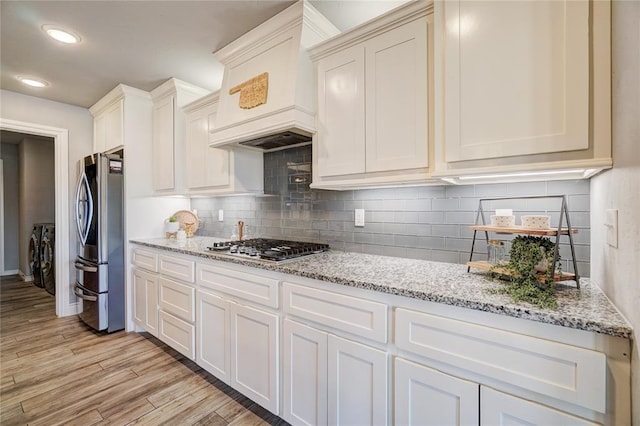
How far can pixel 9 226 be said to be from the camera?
533cm

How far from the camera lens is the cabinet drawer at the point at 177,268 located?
7.22ft

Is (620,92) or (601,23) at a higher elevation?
(601,23)

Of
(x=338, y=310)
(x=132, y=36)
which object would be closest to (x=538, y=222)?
A: (x=338, y=310)

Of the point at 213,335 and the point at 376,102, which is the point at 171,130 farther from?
the point at 376,102

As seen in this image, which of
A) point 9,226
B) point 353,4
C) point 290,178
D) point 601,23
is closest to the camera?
point 601,23

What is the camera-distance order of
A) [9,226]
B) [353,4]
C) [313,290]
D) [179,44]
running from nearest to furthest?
[313,290] < [353,4] < [179,44] < [9,226]

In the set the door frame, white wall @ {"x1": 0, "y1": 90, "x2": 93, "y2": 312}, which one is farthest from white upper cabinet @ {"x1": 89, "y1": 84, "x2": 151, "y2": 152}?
the door frame

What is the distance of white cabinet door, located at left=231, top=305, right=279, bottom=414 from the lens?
5.32 ft

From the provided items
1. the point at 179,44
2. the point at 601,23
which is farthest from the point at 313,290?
the point at 179,44

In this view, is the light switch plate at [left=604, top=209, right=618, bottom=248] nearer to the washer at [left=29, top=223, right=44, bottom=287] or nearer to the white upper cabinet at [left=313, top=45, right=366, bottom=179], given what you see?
the white upper cabinet at [left=313, top=45, right=366, bottom=179]

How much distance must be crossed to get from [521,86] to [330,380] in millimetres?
1483

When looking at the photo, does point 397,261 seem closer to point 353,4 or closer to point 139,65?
point 353,4

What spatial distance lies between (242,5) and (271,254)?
1.51 metres

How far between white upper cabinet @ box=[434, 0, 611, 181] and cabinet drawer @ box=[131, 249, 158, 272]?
8.10ft
